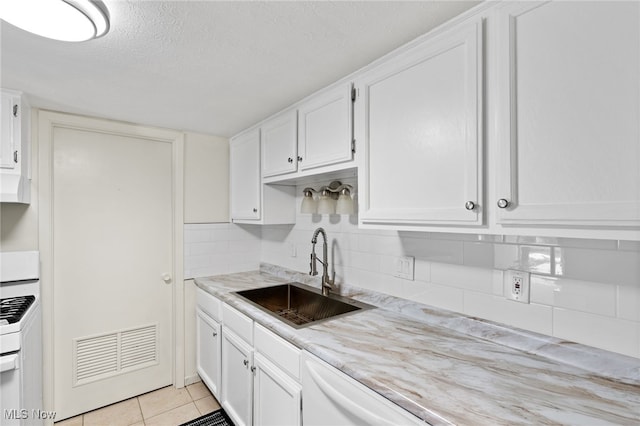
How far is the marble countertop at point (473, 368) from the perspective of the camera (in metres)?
0.86

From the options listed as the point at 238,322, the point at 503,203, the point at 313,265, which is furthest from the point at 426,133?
the point at 238,322

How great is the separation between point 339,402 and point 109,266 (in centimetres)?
203

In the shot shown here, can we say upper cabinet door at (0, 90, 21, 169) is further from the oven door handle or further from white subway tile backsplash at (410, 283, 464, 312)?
white subway tile backsplash at (410, 283, 464, 312)

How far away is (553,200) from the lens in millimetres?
893

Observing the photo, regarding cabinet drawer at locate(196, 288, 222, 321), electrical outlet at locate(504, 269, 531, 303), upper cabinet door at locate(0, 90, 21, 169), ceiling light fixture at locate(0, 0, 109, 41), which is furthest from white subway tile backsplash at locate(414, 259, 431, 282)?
upper cabinet door at locate(0, 90, 21, 169)

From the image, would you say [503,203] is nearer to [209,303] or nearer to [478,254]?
[478,254]

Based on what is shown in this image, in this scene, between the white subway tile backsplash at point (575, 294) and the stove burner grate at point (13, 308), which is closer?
the white subway tile backsplash at point (575, 294)

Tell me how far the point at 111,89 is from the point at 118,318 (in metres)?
1.63

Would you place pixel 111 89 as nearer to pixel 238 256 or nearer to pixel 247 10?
pixel 247 10

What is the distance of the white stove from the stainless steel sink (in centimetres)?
111

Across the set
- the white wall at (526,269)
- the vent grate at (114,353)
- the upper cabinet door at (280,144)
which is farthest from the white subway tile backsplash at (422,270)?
the vent grate at (114,353)

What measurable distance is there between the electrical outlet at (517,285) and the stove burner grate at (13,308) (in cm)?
228

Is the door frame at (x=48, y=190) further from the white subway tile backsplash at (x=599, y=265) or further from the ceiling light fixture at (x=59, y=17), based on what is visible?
the white subway tile backsplash at (x=599, y=265)

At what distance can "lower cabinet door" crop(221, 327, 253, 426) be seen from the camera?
5.91 feet
